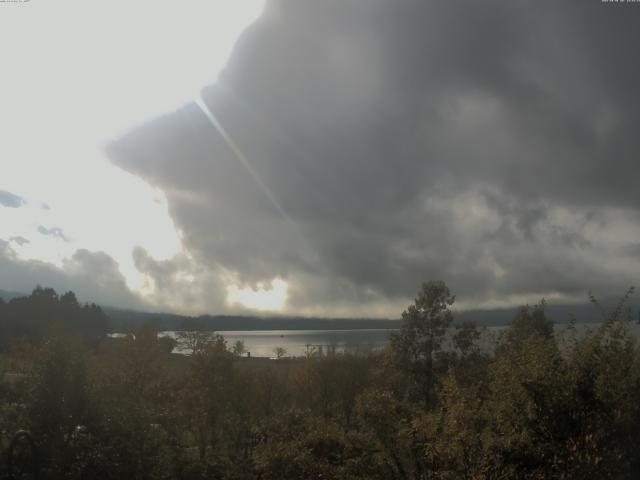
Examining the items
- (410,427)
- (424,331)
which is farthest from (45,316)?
(410,427)

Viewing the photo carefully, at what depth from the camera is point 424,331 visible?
107 ft

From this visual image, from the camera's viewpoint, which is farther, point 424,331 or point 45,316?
point 45,316

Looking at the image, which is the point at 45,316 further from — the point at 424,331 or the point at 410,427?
the point at 410,427

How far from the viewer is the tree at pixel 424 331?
32.4m

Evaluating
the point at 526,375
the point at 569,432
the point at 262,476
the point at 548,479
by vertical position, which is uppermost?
the point at 526,375

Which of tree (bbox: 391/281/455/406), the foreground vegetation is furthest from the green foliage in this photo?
the foreground vegetation

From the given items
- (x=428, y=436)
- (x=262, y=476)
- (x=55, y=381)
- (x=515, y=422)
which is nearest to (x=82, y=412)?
(x=55, y=381)

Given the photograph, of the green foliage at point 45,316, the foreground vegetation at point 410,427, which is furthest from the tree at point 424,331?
the green foliage at point 45,316

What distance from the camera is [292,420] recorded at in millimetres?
21938

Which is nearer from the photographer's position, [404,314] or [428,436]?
[428,436]

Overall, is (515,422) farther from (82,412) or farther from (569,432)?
(82,412)

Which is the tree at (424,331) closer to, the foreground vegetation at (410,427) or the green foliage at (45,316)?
the foreground vegetation at (410,427)

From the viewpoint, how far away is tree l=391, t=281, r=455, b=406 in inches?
1276

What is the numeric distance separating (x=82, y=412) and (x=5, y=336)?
8163 centimetres
